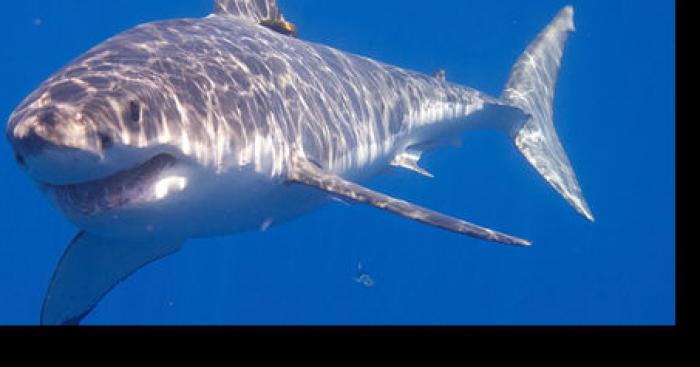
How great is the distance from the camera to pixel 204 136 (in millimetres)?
4145

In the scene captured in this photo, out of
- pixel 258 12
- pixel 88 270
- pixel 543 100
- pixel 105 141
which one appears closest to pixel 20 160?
pixel 105 141

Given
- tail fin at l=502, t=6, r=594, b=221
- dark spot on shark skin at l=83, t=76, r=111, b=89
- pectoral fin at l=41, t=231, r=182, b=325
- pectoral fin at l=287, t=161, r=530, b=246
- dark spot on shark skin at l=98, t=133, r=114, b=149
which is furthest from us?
tail fin at l=502, t=6, r=594, b=221

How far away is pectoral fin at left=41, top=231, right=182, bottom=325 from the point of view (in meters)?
6.18

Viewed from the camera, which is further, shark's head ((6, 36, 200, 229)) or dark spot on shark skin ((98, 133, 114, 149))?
dark spot on shark skin ((98, 133, 114, 149))

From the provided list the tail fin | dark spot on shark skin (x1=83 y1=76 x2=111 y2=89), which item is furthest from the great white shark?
the tail fin

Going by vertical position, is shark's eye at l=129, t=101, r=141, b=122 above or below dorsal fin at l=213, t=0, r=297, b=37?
below

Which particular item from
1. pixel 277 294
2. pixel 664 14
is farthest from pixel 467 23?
pixel 277 294

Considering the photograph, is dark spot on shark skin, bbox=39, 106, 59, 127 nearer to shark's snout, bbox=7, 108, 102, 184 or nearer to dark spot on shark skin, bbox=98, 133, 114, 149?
shark's snout, bbox=7, 108, 102, 184

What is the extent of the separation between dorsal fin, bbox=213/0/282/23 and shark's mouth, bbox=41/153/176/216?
4704 millimetres

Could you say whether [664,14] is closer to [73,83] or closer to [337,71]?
[337,71]

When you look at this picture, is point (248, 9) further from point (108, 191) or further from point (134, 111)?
point (108, 191)

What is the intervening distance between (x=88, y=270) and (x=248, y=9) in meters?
3.86

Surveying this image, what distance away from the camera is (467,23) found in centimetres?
5691

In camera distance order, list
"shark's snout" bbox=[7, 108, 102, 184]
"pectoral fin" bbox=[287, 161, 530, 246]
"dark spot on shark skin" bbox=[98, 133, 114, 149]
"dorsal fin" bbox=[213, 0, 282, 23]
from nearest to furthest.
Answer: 1. "shark's snout" bbox=[7, 108, 102, 184]
2. "dark spot on shark skin" bbox=[98, 133, 114, 149]
3. "pectoral fin" bbox=[287, 161, 530, 246]
4. "dorsal fin" bbox=[213, 0, 282, 23]
